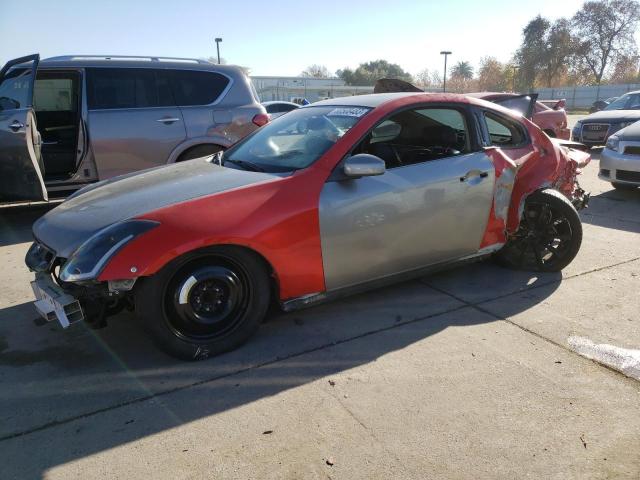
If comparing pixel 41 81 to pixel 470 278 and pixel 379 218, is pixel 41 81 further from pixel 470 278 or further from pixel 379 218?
pixel 470 278

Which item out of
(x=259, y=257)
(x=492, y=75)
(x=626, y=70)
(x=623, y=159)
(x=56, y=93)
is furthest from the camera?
(x=492, y=75)

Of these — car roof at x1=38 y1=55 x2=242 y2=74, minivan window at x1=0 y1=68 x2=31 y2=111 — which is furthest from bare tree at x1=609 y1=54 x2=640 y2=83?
minivan window at x1=0 y1=68 x2=31 y2=111

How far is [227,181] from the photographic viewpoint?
3.25 m

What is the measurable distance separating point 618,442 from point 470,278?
7.07ft

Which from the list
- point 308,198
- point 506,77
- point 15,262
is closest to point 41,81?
point 15,262

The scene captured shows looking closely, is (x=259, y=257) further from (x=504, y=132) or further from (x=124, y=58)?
(x=124, y=58)

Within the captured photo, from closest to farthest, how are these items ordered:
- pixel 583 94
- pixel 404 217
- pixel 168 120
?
1. pixel 404 217
2. pixel 168 120
3. pixel 583 94

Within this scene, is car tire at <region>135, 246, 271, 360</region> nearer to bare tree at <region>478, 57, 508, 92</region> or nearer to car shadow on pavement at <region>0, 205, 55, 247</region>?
car shadow on pavement at <region>0, 205, 55, 247</region>

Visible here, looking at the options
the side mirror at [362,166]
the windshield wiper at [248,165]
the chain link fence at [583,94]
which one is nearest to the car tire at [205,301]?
the windshield wiper at [248,165]

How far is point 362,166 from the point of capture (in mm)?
3195

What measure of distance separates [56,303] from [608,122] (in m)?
13.2

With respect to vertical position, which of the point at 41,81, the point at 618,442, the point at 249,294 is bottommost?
the point at 618,442

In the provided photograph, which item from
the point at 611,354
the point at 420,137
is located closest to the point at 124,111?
the point at 420,137

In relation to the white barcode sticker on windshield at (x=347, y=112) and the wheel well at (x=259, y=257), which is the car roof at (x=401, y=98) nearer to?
the white barcode sticker on windshield at (x=347, y=112)
